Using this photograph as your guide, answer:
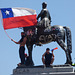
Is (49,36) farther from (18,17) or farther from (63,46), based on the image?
(18,17)

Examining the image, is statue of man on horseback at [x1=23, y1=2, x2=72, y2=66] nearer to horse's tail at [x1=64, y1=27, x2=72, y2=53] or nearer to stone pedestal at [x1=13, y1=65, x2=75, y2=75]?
horse's tail at [x1=64, y1=27, x2=72, y2=53]

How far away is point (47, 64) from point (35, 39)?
222cm

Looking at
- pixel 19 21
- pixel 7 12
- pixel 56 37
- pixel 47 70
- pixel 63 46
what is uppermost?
pixel 7 12

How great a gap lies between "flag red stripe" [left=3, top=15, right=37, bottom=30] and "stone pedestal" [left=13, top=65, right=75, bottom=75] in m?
3.63

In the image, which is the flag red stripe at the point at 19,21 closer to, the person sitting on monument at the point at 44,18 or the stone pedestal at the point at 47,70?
the person sitting on monument at the point at 44,18

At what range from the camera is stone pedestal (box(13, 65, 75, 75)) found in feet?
92.2

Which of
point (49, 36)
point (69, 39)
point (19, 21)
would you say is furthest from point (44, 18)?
point (69, 39)

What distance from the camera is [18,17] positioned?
100ft

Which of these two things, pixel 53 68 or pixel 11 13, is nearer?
A: pixel 53 68

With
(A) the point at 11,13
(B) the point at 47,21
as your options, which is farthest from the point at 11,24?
(B) the point at 47,21

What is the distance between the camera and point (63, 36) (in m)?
29.0

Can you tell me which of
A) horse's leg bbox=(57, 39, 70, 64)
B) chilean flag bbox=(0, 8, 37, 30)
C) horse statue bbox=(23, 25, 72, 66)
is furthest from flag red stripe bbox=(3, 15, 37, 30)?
horse's leg bbox=(57, 39, 70, 64)

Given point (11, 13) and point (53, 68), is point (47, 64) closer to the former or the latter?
point (53, 68)

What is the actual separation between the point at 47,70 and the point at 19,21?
4895 millimetres
